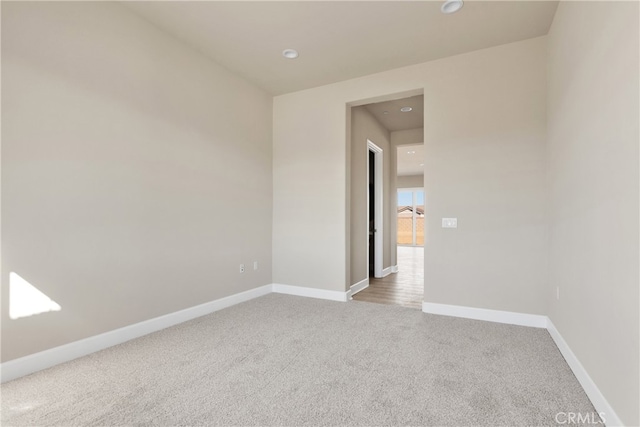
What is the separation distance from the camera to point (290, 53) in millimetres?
3543

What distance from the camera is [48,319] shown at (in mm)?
2303

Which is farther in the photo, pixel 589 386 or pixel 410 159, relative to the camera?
pixel 410 159

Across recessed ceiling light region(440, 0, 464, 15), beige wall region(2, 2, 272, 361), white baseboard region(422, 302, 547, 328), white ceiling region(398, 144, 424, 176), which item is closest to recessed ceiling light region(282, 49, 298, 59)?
beige wall region(2, 2, 272, 361)

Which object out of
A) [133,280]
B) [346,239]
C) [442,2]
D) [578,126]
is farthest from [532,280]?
[133,280]

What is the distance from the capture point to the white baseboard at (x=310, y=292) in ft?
14.0

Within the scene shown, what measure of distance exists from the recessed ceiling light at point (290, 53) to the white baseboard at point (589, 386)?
371 cm

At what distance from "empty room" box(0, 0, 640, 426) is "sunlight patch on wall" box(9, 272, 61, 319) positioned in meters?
0.01

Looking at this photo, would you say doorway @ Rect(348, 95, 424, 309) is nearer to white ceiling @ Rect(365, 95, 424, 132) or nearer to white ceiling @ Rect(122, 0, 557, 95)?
white ceiling @ Rect(365, 95, 424, 132)

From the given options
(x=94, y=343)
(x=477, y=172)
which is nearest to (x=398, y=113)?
(x=477, y=172)

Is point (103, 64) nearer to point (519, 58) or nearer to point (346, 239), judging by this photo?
point (346, 239)

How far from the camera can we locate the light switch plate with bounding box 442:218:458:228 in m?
3.57

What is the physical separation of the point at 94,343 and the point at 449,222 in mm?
3582

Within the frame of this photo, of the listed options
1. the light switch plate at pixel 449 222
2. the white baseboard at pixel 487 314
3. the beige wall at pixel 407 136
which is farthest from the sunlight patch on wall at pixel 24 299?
the beige wall at pixel 407 136

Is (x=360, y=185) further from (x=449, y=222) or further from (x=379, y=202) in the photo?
(x=449, y=222)
